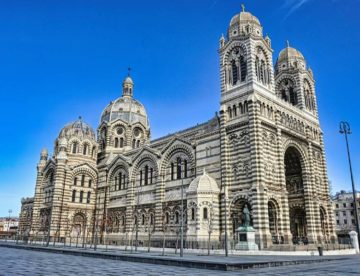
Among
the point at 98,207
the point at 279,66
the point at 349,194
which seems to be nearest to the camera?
the point at 279,66

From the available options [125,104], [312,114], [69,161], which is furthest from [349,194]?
[69,161]

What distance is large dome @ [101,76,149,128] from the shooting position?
6328 centimetres

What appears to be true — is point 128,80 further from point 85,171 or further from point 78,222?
point 78,222

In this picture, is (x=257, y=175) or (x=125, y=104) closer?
(x=257, y=175)

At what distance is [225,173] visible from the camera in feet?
119

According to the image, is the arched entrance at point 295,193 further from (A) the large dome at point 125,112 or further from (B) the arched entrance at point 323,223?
(A) the large dome at point 125,112

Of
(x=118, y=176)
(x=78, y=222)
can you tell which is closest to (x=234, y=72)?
(x=118, y=176)

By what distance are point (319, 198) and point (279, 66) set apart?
19.4 metres

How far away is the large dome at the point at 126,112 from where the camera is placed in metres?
63.3

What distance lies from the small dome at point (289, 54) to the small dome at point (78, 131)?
3407 centimetres

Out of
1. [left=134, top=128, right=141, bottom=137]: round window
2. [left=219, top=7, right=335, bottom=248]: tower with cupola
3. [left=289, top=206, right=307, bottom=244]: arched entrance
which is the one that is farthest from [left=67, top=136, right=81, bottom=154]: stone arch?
[left=289, top=206, right=307, bottom=244]: arched entrance

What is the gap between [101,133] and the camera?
64000 mm

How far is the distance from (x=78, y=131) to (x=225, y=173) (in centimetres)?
3225

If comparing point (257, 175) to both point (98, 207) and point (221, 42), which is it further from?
point (98, 207)
